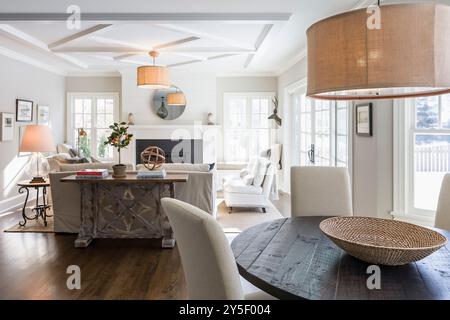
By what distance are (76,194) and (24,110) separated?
2730 millimetres

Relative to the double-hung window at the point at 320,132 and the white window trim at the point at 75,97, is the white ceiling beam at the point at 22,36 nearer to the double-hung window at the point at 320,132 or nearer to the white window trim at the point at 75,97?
the white window trim at the point at 75,97

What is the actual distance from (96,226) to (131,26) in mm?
2450

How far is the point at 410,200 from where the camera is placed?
310cm

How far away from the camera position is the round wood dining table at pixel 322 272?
1.16 m

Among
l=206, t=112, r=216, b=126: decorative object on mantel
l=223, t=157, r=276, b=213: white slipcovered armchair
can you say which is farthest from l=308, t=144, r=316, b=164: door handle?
l=206, t=112, r=216, b=126: decorative object on mantel

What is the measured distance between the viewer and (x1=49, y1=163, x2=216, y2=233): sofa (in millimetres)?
4188

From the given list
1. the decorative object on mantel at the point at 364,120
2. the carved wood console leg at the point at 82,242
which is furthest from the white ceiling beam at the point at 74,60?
the decorative object on mantel at the point at 364,120

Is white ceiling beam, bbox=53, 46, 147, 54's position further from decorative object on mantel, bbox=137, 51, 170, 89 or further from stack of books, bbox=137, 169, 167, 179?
stack of books, bbox=137, 169, 167, 179

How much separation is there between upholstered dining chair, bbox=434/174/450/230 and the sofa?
2.49m

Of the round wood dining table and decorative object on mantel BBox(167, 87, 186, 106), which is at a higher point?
decorative object on mantel BBox(167, 87, 186, 106)

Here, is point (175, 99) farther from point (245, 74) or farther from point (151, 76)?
point (151, 76)

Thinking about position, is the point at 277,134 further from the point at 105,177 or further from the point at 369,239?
the point at 369,239

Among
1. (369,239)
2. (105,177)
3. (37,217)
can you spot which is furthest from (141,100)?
(369,239)

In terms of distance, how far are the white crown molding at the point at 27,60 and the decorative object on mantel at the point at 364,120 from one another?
513 cm
